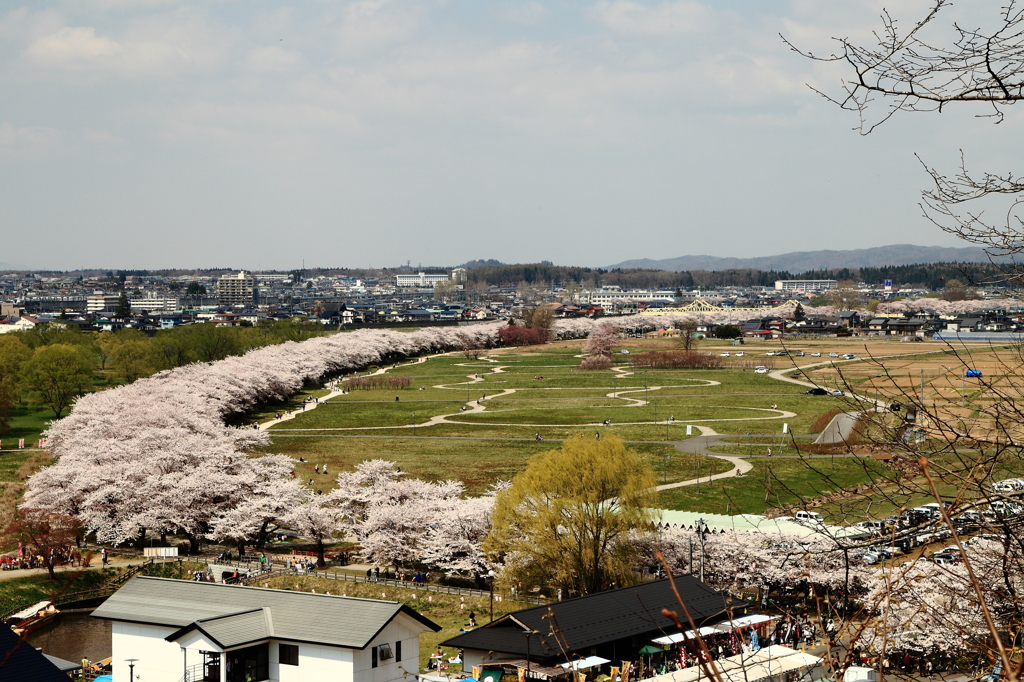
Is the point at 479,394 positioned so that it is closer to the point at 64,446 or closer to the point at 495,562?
the point at 64,446

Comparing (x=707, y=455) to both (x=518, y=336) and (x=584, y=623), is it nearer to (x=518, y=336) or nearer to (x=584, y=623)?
(x=584, y=623)

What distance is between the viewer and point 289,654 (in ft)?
73.6

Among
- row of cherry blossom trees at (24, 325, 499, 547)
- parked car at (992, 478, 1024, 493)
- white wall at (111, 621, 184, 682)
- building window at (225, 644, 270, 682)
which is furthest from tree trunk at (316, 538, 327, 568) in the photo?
parked car at (992, 478, 1024, 493)

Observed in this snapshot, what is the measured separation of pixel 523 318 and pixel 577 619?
137046 millimetres

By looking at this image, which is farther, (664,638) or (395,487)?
(395,487)

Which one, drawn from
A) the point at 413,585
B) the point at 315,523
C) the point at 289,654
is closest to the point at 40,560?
the point at 315,523

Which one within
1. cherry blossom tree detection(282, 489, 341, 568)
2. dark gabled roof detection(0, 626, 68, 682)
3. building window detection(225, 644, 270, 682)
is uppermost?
dark gabled roof detection(0, 626, 68, 682)

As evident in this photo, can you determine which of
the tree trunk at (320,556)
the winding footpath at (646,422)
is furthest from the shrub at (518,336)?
the tree trunk at (320,556)

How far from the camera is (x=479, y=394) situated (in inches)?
3216

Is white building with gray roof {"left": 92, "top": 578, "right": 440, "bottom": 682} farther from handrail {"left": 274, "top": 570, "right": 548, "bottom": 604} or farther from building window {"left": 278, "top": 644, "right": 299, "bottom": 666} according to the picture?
handrail {"left": 274, "top": 570, "right": 548, "bottom": 604}

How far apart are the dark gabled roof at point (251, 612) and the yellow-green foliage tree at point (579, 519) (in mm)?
7681

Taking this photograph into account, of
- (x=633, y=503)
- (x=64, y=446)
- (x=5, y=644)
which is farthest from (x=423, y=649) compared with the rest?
(x=64, y=446)

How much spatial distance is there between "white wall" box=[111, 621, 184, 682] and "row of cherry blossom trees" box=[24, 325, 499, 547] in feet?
45.7

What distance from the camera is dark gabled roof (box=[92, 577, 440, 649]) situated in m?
22.1
